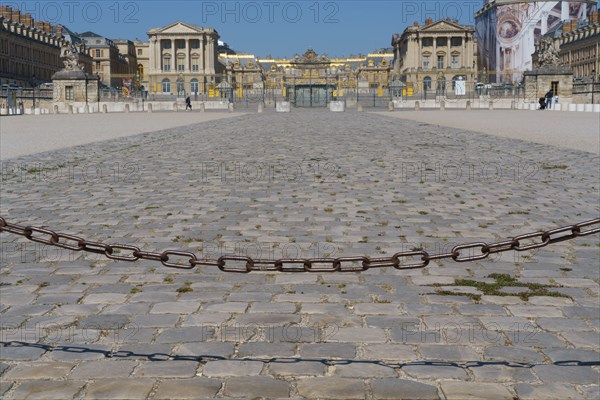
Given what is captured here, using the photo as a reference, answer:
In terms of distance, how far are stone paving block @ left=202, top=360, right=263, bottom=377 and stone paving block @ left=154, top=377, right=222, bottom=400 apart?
10 centimetres

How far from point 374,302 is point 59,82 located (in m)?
56.5

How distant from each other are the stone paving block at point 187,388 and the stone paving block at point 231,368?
10 cm

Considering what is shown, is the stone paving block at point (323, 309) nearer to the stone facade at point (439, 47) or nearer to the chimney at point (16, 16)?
the chimney at point (16, 16)

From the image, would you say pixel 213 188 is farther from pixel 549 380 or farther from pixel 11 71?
pixel 11 71

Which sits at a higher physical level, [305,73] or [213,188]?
[305,73]

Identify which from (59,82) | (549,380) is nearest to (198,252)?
(549,380)

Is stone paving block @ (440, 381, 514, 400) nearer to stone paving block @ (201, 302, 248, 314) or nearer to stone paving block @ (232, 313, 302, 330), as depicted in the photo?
stone paving block @ (232, 313, 302, 330)

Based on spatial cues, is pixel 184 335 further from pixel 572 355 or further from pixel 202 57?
pixel 202 57

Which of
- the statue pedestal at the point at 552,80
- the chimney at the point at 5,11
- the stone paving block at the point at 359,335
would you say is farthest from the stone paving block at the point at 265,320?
the chimney at the point at 5,11

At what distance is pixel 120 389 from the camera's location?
346 cm

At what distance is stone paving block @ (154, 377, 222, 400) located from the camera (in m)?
3.38

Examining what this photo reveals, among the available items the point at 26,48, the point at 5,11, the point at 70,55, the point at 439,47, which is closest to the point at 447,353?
the point at 70,55

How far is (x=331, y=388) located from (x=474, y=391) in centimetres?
67

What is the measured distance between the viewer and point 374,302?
499 centimetres
